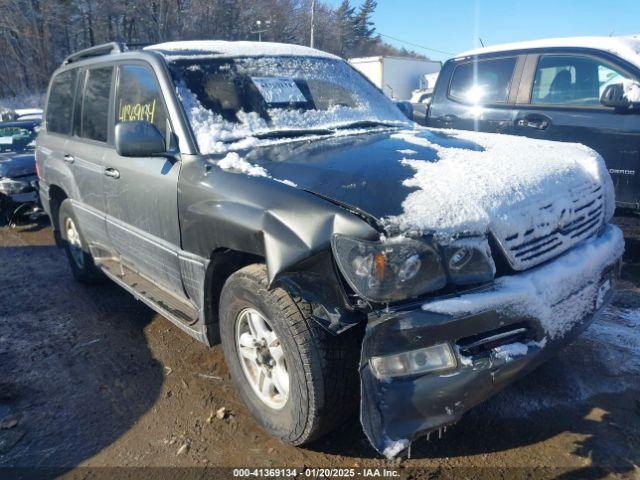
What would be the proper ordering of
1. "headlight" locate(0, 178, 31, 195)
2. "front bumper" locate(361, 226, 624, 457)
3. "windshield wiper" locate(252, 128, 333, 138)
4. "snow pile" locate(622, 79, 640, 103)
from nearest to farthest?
"front bumper" locate(361, 226, 624, 457), "windshield wiper" locate(252, 128, 333, 138), "snow pile" locate(622, 79, 640, 103), "headlight" locate(0, 178, 31, 195)

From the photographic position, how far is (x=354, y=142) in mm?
2916

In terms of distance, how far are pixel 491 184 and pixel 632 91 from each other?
336 centimetres

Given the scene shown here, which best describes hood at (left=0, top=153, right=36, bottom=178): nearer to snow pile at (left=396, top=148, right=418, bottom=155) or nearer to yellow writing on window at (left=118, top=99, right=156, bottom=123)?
yellow writing on window at (left=118, top=99, right=156, bottom=123)

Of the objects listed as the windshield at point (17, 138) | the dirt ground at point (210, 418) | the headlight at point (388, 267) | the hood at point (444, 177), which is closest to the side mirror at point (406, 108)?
the hood at point (444, 177)

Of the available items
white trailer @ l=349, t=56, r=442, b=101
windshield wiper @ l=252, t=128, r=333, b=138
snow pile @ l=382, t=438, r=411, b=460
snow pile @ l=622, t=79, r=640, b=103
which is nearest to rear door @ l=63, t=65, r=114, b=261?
windshield wiper @ l=252, t=128, r=333, b=138

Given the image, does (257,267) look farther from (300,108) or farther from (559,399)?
(559,399)

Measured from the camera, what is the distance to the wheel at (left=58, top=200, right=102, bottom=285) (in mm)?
4457

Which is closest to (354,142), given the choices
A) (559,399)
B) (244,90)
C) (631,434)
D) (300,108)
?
(300,108)

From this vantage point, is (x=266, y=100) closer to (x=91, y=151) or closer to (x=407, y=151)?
(x=407, y=151)

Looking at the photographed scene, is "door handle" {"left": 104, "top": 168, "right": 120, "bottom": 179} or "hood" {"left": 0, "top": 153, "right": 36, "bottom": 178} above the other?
"door handle" {"left": 104, "top": 168, "right": 120, "bottom": 179}

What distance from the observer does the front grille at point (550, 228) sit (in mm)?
2057

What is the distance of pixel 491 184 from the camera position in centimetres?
219

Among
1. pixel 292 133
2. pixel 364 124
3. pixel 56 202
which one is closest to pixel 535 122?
pixel 364 124

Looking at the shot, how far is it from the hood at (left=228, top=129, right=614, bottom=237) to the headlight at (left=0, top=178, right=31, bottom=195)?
5.76 metres
